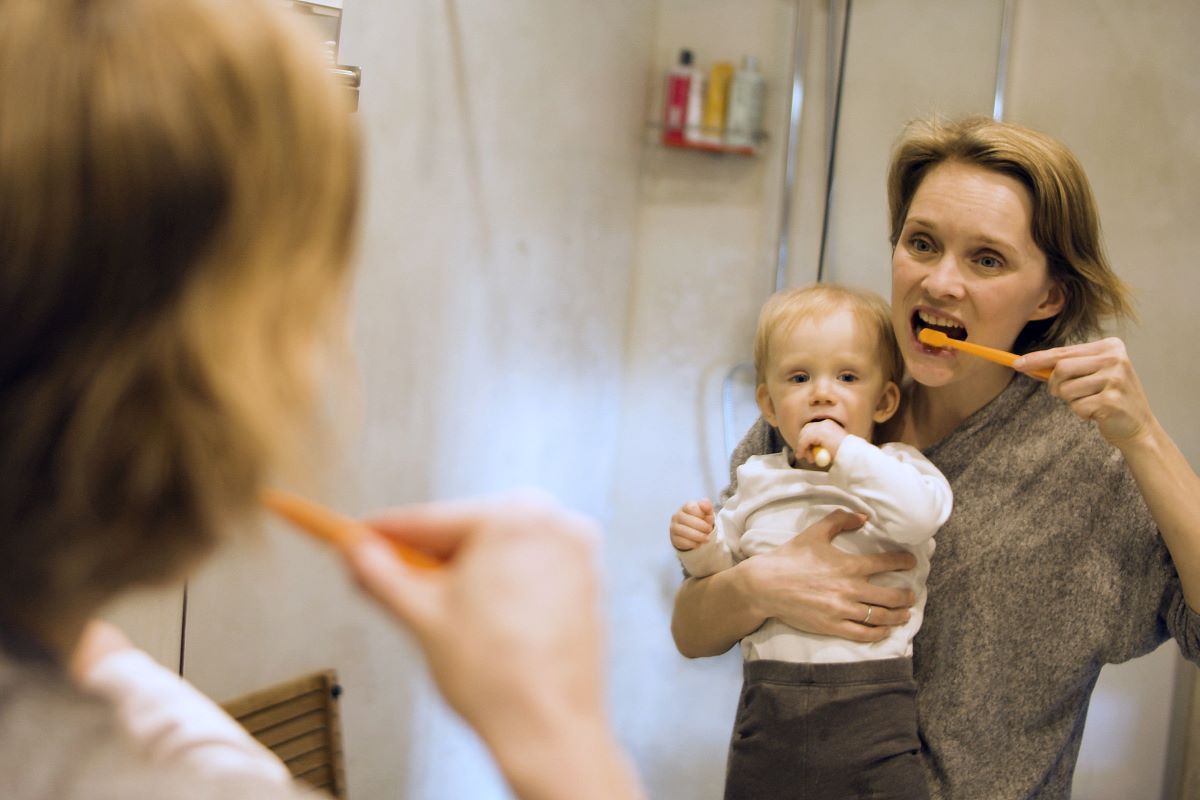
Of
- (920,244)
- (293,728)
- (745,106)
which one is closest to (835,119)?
(745,106)

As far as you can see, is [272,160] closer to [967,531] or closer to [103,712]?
[103,712]

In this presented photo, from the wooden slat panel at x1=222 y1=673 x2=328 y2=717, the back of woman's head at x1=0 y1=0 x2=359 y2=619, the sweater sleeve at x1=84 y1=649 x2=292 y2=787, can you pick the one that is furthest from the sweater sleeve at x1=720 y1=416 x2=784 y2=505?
the back of woman's head at x1=0 y1=0 x2=359 y2=619

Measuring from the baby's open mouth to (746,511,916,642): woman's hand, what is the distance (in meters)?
0.26

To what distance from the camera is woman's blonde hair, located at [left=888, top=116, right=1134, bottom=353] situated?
1.34m

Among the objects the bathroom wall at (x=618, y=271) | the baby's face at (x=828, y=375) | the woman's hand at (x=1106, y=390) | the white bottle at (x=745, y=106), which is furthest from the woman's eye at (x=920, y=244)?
the white bottle at (x=745, y=106)

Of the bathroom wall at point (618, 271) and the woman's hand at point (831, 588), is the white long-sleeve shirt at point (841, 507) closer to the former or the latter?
the woman's hand at point (831, 588)

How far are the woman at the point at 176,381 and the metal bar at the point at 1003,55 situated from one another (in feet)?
6.88

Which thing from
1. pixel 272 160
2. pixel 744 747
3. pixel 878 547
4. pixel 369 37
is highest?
pixel 369 37

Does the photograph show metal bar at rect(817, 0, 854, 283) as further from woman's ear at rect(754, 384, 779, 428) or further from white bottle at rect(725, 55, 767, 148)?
woman's ear at rect(754, 384, 779, 428)

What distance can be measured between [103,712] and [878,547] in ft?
3.51

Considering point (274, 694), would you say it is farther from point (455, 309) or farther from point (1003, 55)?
point (1003, 55)

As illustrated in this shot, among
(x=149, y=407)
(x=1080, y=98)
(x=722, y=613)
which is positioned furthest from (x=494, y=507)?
(x=1080, y=98)

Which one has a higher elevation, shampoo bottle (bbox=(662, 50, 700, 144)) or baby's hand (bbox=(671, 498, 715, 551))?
shampoo bottle (bbox=(662, 50, 700, 144))

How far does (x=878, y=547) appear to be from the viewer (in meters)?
1.38
